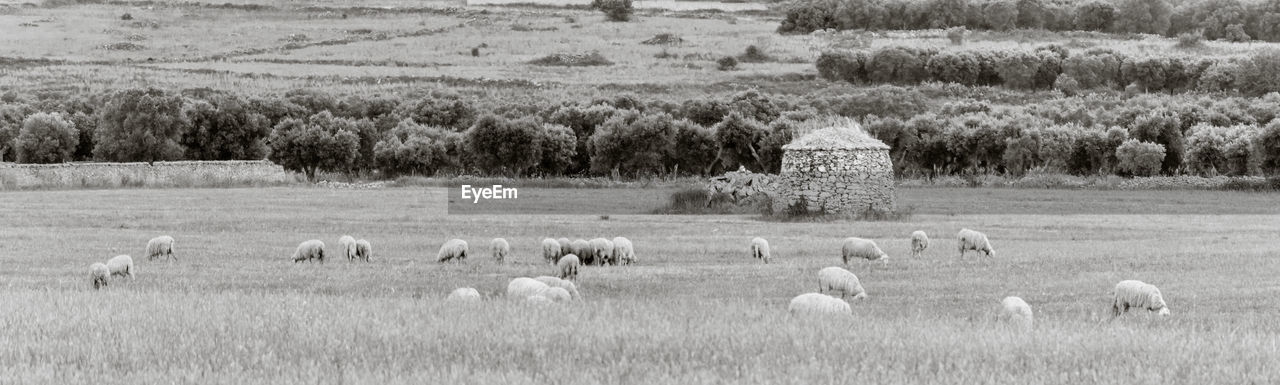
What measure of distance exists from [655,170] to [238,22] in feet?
372

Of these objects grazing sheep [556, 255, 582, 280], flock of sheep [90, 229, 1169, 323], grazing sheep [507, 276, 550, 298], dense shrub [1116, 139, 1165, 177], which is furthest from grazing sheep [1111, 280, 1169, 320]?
dense shrub [1116, 139, 1165, 177]

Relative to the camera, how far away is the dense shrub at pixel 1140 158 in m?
66.9

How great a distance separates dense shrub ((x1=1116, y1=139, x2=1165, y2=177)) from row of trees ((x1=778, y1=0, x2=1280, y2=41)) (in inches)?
3803

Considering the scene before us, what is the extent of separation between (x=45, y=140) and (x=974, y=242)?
66.0 meters

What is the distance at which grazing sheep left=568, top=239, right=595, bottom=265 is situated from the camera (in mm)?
24250

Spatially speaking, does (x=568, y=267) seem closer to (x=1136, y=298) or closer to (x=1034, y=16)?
(x=1136, y=298)

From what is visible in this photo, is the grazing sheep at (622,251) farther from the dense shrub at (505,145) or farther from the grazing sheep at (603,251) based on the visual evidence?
the dense shrub at (505,145)

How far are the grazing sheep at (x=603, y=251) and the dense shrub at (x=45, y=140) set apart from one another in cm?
6207

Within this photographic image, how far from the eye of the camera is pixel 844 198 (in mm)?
39344

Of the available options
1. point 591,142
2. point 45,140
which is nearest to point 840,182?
point 591,142

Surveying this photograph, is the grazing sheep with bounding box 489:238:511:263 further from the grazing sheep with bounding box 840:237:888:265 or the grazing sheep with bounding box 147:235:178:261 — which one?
the grazing sheep with bounding box 840:237:888:265

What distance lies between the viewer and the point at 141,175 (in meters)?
60.8

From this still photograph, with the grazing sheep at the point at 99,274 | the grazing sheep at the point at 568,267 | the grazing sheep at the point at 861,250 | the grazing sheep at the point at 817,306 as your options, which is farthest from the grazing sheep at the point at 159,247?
the grazing sheep at the point at 817,306

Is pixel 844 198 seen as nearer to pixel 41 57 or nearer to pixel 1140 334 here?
pixel 1140 334
